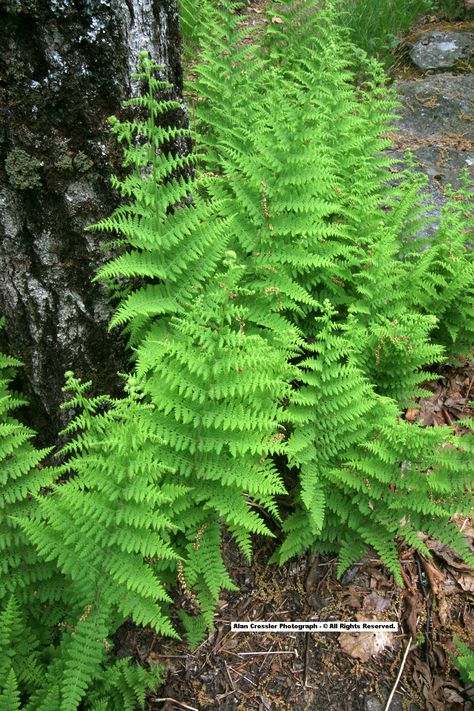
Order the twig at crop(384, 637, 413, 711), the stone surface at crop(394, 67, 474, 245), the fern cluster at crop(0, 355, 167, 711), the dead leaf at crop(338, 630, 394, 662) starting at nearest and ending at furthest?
the fern cluster at crop(0, 355, 167, 711)
the twig at crop(384, 637, 413, 711)
the dead leaf at crop(338, 630, 394, 662)
the stone surface at crop(394, 67, 474, 245)

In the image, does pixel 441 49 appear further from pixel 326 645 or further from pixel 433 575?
pixel 326 645

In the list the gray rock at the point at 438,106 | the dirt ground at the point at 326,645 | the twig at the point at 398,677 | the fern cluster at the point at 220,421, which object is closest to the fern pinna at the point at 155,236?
the fern cluster at the point at 220,421

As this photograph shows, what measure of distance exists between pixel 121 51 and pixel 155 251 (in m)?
1.11

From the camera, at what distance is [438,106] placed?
6.84 m

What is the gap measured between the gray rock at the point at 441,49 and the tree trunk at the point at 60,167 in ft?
19.3

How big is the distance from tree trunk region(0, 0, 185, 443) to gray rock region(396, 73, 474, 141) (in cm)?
441

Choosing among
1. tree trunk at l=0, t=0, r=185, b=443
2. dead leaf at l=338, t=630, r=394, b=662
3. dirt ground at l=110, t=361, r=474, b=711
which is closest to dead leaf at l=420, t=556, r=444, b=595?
dirt ground at l=110, t=361, r=474, b=711

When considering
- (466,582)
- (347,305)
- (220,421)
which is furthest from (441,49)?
(220,421)

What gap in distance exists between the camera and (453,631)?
10.2ft

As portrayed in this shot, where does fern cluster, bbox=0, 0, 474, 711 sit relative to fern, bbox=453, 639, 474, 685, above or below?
above

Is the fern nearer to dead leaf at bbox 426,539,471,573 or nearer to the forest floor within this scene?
the forest floor

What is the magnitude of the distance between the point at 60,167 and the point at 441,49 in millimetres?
7386

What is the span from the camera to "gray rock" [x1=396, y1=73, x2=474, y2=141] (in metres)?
6.57

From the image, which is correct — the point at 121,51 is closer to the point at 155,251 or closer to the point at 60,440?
the point at 155,251
